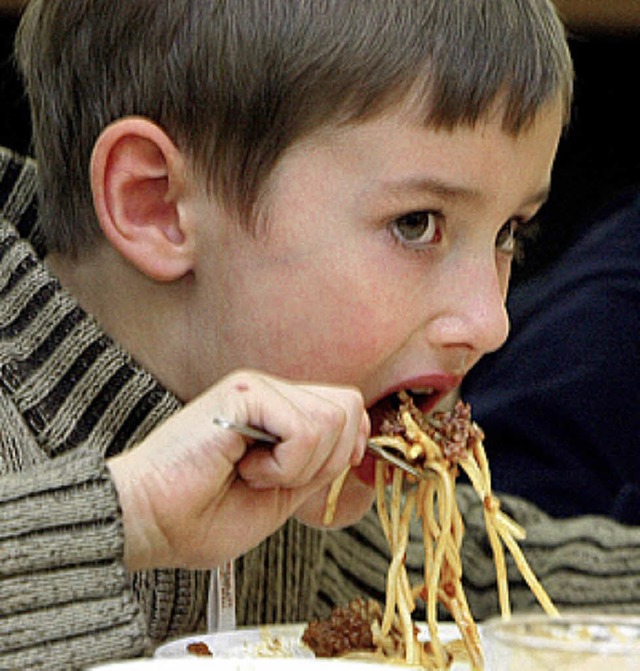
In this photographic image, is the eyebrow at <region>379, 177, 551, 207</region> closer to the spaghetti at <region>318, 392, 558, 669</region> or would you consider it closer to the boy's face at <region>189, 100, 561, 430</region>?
the boy's face at <region>189, 100, 561, 430</region>

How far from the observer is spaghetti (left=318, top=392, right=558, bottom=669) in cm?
100

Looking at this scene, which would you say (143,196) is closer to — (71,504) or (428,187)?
(428,187)

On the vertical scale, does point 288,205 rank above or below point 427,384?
above

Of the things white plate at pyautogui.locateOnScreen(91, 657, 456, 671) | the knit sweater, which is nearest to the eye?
the knit sweater

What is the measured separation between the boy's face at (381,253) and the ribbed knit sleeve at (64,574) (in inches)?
13.2

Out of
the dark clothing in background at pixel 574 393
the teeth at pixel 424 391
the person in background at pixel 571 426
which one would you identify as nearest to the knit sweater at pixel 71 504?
the person in background at pixel 571 426

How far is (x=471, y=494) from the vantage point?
5.20ft

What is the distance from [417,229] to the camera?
115 centimetres

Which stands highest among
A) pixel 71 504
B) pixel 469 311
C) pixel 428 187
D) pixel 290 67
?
pixel 290 67

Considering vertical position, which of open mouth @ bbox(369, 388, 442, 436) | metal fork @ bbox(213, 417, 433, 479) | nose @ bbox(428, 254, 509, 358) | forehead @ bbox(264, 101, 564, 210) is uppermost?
forehead @ bbox(264, 101, 564, 210)

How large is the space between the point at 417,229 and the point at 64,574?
1.52 ft

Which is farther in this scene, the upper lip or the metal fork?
the upper lip

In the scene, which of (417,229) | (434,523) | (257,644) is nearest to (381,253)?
(417,229)

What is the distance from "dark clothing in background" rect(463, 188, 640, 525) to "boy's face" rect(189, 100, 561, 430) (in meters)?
0.72
